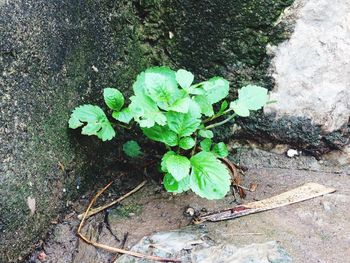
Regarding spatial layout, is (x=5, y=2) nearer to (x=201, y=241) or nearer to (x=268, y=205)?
(x=201, y=241)

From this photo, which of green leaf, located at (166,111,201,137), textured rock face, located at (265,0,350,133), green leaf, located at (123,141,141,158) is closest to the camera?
green leaf, located at (166,111,201,137)

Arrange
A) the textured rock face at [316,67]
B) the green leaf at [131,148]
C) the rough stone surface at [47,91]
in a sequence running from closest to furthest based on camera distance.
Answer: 1. the rough stone surface at [47,91]
2. the textured rock face at [316,67]
3. the green leaf at [131,148]

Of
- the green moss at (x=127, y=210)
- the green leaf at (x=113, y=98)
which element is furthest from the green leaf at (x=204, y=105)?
the green moss at (x=127, y=210)

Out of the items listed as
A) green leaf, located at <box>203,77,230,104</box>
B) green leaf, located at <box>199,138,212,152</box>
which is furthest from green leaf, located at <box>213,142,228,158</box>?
green leaf, located at <box>203,77,230,104</box>

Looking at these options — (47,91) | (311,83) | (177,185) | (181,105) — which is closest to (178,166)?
(177,185)

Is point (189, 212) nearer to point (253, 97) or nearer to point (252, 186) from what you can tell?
point (252, 186)

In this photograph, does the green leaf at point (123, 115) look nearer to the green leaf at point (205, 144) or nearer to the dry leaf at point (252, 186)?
the green leaf at point (205, 144)

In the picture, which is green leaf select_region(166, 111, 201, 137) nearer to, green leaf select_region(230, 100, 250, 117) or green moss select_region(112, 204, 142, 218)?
green leaf select_region(230, 100, 250, 117)
